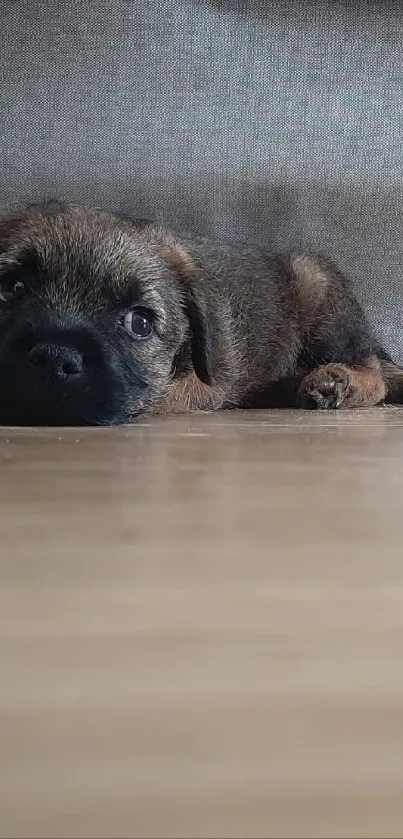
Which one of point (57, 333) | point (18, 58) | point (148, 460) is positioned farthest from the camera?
point (18, 58)

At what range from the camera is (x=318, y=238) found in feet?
8.76

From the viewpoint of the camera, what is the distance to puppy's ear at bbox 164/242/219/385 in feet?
6.70

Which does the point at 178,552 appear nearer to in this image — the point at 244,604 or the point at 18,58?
the point at 244,604

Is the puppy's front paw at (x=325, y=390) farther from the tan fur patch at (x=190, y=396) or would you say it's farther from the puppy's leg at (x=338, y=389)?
the tan fur patch at (x=190, y=396)

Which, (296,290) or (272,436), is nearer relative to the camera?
(272,436)

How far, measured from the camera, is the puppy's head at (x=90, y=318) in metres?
1.55

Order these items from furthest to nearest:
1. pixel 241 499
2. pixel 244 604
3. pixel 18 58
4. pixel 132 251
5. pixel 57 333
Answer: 1. pixel 18 58
2. pixel 132 251
3. pixel 57 333
4. pixel 241 499
5. pixel 244 604


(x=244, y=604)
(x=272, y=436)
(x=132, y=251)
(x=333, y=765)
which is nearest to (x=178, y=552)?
(x=244, y=604)

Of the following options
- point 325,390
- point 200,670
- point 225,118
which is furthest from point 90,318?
point 200,670

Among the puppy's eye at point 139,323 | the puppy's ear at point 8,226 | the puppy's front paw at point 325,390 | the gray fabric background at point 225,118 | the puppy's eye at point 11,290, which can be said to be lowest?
the puppy's front paw at point 325,390

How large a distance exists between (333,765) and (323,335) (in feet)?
7.42

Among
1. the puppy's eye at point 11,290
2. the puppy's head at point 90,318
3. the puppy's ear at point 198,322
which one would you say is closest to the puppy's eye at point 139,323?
the puppy's head at point 90,318

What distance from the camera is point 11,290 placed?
1824mm

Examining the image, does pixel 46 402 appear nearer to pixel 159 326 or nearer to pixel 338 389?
pixel 159 326
